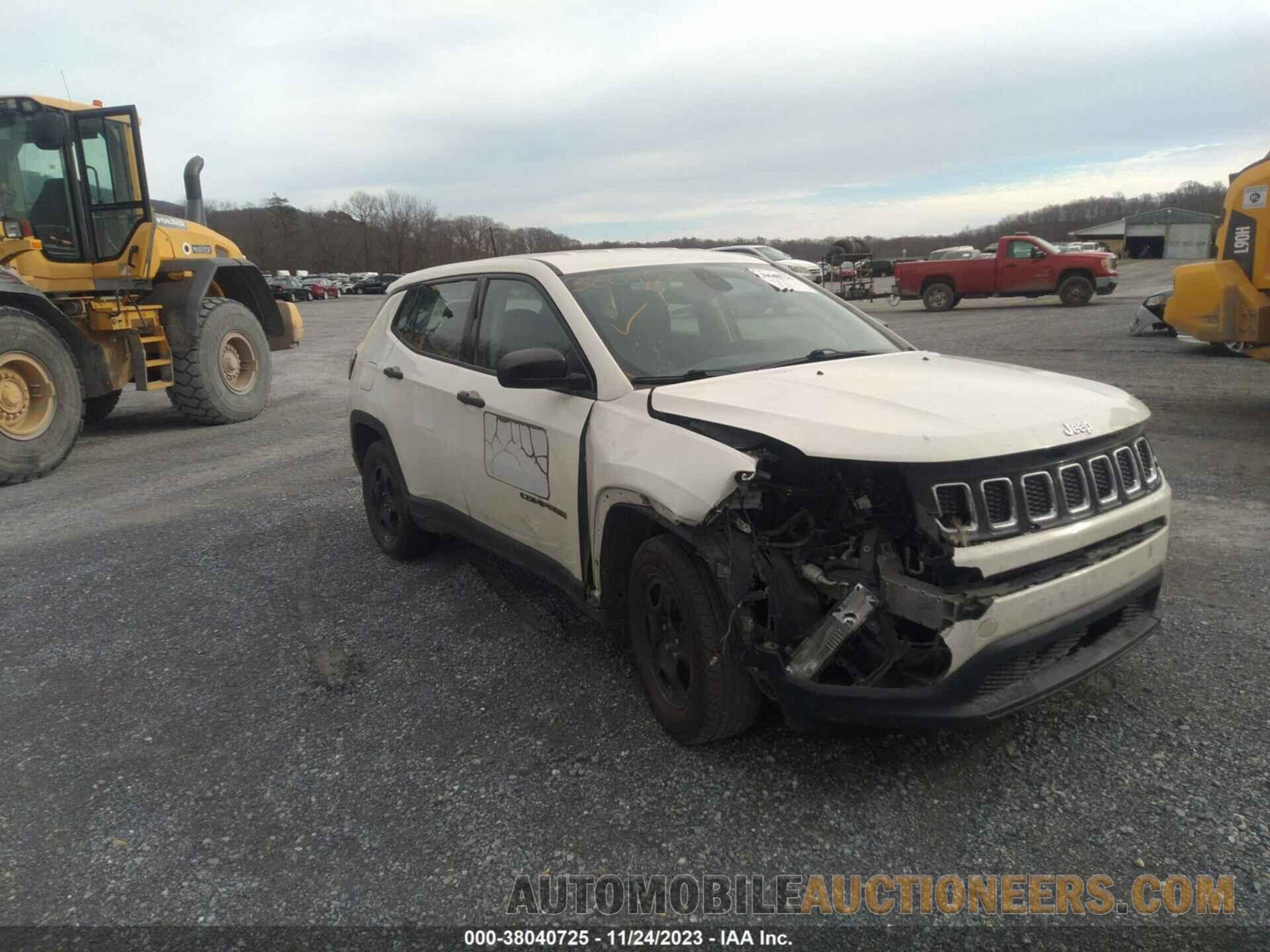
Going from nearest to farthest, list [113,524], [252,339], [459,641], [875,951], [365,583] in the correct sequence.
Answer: [875,951], [459,641], [365,583], [113,524], [252,339]

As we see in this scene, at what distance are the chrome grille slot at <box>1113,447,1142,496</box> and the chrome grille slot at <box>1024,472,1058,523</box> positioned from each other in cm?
44

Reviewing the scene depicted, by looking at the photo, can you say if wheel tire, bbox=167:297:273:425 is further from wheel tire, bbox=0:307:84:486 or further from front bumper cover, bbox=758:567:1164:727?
front bumper cover, bbox=758:567:1164:727

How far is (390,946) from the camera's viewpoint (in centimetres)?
A: 240

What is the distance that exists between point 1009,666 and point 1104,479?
760mm

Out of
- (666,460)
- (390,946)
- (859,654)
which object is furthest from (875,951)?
(666,460)

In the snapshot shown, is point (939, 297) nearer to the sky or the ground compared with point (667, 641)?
nearer to the sky

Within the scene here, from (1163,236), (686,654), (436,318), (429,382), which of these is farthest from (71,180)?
(1163,236)

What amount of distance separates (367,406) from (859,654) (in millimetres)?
3691

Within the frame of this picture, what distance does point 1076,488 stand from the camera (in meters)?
2.83

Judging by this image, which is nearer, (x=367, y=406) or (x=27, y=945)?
(x=27, y=945)

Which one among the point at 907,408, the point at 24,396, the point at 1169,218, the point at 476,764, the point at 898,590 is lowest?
the point at 476,764

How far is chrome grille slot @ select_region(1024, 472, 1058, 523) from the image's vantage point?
8.86 feet

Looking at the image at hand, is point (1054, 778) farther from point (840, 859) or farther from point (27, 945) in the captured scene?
point (27, 945)

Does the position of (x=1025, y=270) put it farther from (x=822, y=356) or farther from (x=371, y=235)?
(x=371, y=235)
